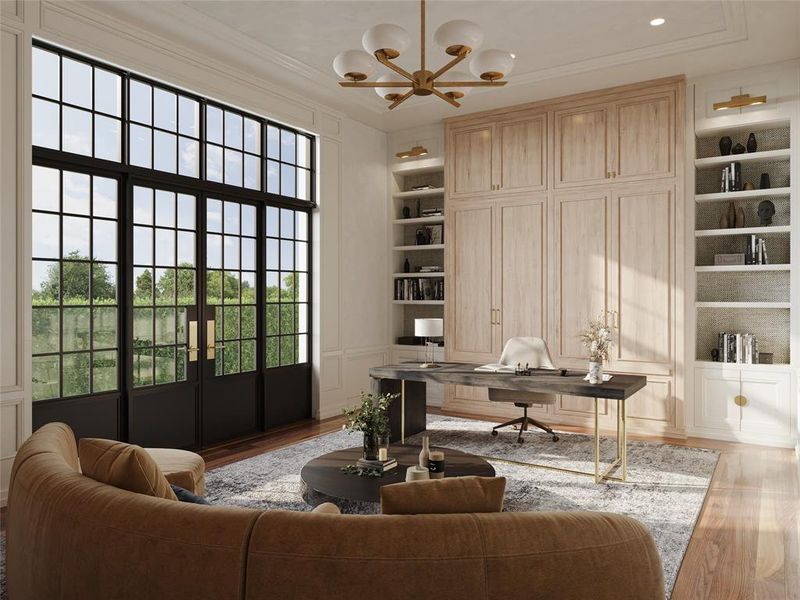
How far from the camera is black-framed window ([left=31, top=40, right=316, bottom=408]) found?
3.98 m

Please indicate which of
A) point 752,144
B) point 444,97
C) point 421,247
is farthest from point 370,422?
point 752,144

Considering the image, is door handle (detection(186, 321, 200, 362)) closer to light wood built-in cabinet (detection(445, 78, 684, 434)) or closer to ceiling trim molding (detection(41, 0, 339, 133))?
ceiling trim molding (detection(41, 0, 339, 133))

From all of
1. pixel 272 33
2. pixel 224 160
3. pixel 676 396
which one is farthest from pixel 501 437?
pixel 272 33

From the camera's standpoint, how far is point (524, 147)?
20.5ft

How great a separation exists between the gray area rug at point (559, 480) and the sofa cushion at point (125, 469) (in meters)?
1.15

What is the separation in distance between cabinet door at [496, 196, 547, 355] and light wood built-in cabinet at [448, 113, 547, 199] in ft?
0.72

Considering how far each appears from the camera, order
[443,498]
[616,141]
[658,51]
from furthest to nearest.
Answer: [616,141] → [658,51] → [443,498]

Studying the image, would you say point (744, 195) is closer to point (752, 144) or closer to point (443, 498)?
point (752, 144)

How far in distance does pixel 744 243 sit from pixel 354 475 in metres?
4.37

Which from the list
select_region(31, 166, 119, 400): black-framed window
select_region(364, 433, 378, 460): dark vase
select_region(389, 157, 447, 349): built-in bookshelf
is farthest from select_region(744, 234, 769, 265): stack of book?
select_region(31, 166, 119, 400): black-framed window

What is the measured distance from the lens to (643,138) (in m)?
5.61

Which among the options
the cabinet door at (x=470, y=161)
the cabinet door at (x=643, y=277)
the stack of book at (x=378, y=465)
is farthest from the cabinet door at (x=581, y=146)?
the stack of book at (x=378, y=465)

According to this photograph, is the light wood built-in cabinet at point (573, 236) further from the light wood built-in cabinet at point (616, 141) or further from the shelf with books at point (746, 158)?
the shelf with books at point (746, 158)

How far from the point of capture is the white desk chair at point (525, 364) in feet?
16.9
